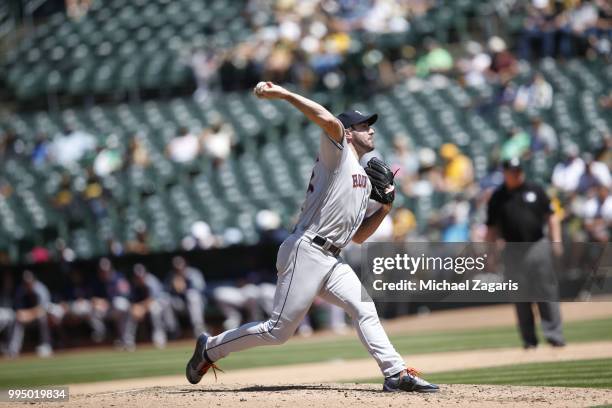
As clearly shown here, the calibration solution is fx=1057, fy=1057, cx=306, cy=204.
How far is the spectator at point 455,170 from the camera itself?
15.6 meters

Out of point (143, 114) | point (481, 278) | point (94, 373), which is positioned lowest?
point (143, 114)

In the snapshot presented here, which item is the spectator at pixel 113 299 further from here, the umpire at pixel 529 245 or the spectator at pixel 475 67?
the umpire at pixel 529 245

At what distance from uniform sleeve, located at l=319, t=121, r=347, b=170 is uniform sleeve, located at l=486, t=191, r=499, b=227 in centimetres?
408

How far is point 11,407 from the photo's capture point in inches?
245

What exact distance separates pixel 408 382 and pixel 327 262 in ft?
2.74

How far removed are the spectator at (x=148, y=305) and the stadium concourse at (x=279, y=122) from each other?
0.99ft

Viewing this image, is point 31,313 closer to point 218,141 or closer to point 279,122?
point 218,141

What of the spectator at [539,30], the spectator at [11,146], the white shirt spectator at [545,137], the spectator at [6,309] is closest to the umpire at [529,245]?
the white shirt spectator at [545,137]

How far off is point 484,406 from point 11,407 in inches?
108

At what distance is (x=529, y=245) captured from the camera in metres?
9.55

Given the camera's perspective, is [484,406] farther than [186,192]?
No

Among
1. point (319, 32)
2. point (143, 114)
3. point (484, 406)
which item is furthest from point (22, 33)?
point (484, 406)

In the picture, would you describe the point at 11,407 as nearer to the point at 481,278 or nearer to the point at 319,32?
the point at 481,278

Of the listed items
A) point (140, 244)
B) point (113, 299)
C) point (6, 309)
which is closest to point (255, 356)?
point (113, 299)
